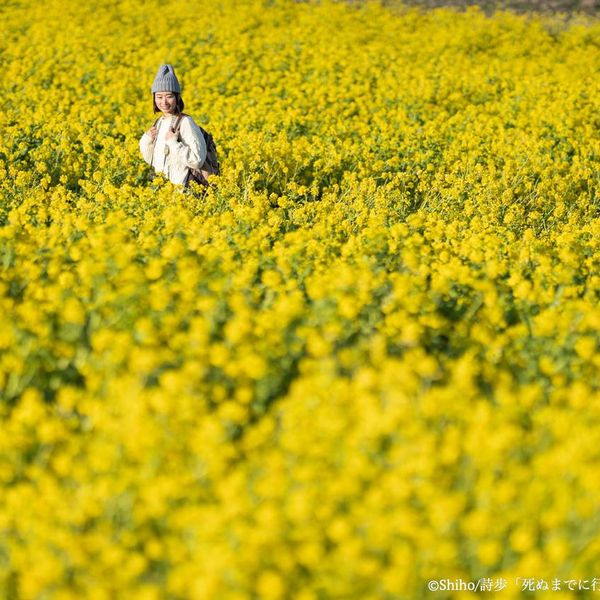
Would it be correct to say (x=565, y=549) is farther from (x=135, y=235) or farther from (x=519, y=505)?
(x=135, y=235)

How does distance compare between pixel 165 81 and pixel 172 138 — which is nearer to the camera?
pixel 165 81

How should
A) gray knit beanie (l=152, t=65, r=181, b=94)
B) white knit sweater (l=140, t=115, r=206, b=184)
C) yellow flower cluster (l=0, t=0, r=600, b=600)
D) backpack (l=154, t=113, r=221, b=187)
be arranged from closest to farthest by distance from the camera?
yellow flower cluster (l=0, t=0, r=600, b=600) → gray knit beanie (l=152, t=65, r=181, b=94) → white knit sweater (l=140, t=115, r=206, b=184) → backpack (l=154, t=113, r=221, b=187)

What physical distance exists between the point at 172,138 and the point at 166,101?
355mm

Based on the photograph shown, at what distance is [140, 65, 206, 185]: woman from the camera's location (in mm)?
7242

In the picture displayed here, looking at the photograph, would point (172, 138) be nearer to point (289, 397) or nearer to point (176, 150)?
point (176, 150)

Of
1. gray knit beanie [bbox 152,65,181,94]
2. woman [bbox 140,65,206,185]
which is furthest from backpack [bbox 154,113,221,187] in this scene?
gray knit beanie [bbox 152,65,181,94]

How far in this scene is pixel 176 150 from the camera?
745 cm

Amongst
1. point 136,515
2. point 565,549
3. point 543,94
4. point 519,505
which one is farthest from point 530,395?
point 543,94

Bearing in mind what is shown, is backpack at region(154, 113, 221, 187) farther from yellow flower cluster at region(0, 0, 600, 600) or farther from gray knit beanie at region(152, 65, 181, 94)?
gray knit beanie at region(152, 65, 181, 94)

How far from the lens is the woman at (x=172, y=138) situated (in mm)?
7242

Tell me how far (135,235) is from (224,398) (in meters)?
2.66

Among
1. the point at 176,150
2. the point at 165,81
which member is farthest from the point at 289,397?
the point at 165,81

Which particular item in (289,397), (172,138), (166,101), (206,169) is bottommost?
(289,397)

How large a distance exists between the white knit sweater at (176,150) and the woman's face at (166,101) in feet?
0.32
